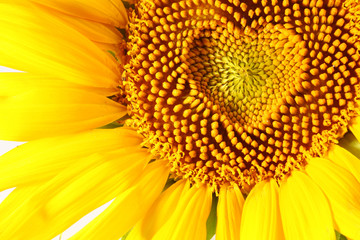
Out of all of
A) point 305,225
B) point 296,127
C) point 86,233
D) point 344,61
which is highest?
point 344,61

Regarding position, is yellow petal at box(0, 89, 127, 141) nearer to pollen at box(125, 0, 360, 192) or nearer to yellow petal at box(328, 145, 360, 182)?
pollen at box(125, 0, 360, 192)

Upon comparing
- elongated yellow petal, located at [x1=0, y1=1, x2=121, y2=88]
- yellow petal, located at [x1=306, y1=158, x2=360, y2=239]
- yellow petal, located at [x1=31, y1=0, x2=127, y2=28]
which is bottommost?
yellow petal, located at [x1=306, y1=158, x2=360, y2=239]

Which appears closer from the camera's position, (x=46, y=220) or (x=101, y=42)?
(x=46, y=220)

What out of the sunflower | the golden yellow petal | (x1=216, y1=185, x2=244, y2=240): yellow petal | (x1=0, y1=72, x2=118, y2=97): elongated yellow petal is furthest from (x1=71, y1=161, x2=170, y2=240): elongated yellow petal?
the golden yellow petal

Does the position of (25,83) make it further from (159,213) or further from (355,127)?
(355,127)

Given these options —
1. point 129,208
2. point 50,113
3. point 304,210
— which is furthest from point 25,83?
point 304,210

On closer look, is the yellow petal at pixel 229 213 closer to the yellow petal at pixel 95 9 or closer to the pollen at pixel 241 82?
the pollen at pixel 241 82

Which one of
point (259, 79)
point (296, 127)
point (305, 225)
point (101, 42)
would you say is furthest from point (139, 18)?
point (305, 225)

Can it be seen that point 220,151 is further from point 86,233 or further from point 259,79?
point 86,233

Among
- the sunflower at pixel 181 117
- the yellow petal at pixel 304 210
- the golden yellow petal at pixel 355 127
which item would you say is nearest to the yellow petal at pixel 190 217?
the sunflower at pixel 181 117
